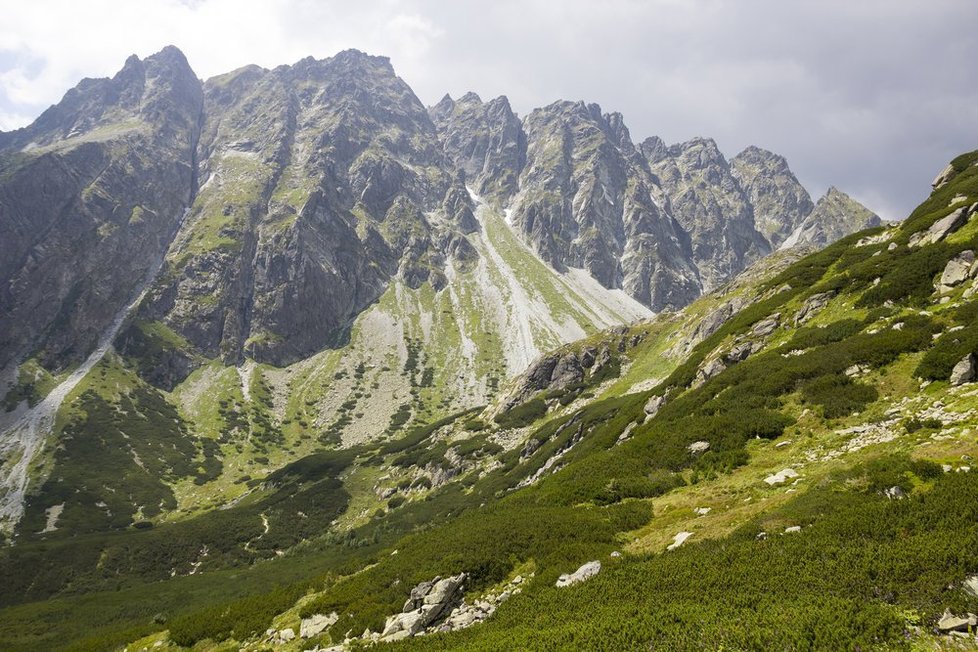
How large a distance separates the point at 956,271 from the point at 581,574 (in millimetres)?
29233

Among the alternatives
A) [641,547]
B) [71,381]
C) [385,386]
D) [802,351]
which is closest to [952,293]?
[802,351]

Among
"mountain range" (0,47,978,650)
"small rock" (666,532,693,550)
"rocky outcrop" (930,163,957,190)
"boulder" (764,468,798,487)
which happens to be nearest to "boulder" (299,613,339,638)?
"mountain range" (0,47,978,650)

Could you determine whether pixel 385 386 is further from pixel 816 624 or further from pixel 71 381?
pixel 816 624

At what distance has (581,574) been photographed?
16266 mm

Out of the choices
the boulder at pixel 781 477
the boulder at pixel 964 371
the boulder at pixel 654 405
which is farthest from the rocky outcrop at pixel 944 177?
the boulder at pixel 781 477

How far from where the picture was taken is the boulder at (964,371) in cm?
1908

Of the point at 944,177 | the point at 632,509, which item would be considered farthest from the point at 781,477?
the point at 944,177

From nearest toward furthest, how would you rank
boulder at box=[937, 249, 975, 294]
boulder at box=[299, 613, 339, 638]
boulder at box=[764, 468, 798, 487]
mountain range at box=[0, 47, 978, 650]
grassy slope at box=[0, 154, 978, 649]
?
1. grassy slope at box=[0, 154, 978, 649]
2. mountain range at box=[0, 47, 978, 650]
3. boulder at box=[764, 468, 798, 487]
4. boulder at box=[299, 613, 339, 638]
5. boulder at box=[937, 249, 975, 294]

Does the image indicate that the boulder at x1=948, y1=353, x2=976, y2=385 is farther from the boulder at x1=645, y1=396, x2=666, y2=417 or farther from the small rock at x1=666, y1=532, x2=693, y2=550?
the boulder at x1=645, y1=396, x2=666, y2=417

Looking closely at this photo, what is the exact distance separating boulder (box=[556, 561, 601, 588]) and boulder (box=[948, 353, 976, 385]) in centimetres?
1605

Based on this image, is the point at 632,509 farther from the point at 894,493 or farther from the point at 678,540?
the point at 894,493

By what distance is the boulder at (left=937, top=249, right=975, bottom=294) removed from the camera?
28.0 meters

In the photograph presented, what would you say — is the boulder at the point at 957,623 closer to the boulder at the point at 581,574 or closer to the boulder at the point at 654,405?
the boulder at the point at 581,574

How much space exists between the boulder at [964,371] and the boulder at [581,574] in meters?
16.1
